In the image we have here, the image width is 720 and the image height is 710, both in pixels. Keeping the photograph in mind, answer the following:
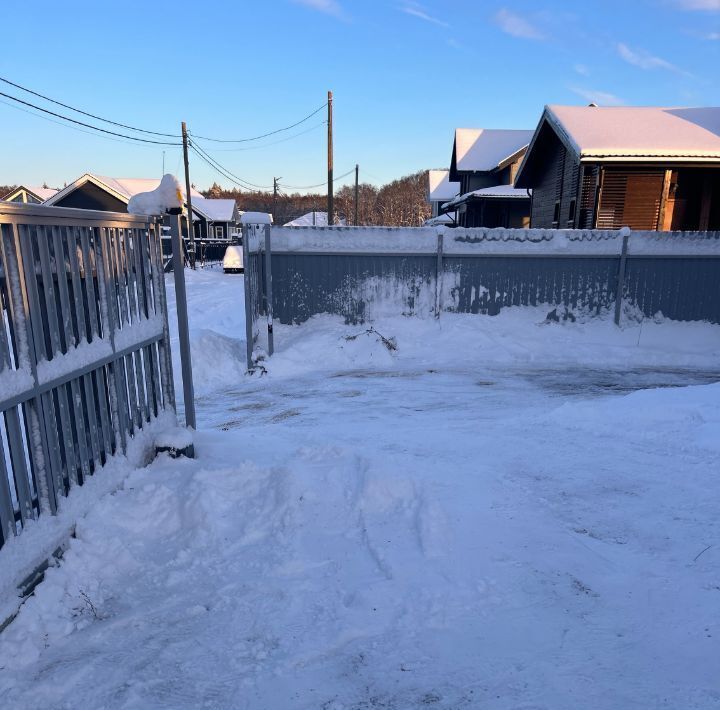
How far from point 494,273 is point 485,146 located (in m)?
23.1

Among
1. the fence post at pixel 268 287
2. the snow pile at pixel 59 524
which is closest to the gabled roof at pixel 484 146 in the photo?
the fence post at pixel 268 287

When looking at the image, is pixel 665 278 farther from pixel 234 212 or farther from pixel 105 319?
pixel 234 212

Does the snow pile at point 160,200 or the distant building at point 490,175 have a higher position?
the distant building at point 490,175

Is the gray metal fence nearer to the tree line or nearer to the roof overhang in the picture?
the roof overhang

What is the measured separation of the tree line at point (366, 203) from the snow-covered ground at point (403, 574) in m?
75.7

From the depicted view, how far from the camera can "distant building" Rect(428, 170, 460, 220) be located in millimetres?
41856

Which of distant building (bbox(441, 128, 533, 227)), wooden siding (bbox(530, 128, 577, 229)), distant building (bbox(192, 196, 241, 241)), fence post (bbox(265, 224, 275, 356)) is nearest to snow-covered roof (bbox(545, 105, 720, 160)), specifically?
wooden siding (bbox(530, 128, 577, 229))

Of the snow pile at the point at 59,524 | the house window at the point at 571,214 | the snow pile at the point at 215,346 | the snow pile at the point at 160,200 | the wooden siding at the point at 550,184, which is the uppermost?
the wooden siding at the point at 550,184

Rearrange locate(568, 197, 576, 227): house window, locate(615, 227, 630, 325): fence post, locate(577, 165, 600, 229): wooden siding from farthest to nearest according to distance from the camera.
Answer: locate(568, 197, 576, 227): house window → locate(577, 165, 600, 229): wooden siding → locate(615, 227, 630, 325): fence post

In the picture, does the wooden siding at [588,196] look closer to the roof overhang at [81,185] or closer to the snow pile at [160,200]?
the snow pile at [160,200]

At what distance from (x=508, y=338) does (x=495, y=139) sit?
24.8 m

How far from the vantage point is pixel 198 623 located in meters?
2.72

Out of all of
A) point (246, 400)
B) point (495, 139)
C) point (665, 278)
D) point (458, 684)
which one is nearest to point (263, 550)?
point (458, 684)

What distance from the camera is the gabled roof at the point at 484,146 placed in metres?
29.9
